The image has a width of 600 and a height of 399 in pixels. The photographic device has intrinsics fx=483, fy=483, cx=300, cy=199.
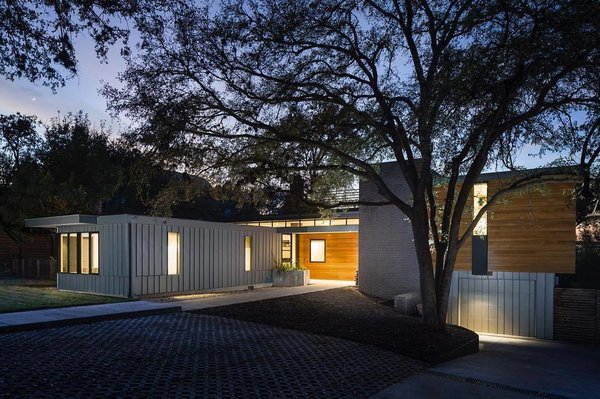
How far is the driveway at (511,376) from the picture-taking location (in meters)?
6.89

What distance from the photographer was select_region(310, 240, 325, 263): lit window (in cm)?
2383

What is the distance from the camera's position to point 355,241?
22.9 meters

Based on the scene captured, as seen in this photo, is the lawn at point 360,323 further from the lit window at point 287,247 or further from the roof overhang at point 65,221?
the lit window at point 287,247

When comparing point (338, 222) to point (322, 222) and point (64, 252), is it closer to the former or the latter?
point (322, 222)

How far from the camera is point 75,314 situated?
415 inches

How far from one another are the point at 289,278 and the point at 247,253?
2001 millimetres

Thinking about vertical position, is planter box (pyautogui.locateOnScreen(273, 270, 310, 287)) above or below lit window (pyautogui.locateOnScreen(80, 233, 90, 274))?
below

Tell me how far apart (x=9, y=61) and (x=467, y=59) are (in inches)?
307

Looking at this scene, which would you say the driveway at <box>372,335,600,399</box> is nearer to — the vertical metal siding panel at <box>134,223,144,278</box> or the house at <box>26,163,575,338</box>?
the house at <box>26,163,575,338</box>

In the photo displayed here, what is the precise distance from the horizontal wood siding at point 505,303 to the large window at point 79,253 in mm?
11739

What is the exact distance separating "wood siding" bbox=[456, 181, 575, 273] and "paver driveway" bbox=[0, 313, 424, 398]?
6.94 metres

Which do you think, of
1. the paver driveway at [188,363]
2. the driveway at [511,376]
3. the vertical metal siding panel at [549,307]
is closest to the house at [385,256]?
the vertical metal siding panel at [549,307]

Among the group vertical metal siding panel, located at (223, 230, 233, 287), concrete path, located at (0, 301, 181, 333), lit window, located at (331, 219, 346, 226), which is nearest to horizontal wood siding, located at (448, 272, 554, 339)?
lit window, located at (331, 219, 346, 226)

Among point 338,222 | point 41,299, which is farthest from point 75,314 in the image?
point 338,222
